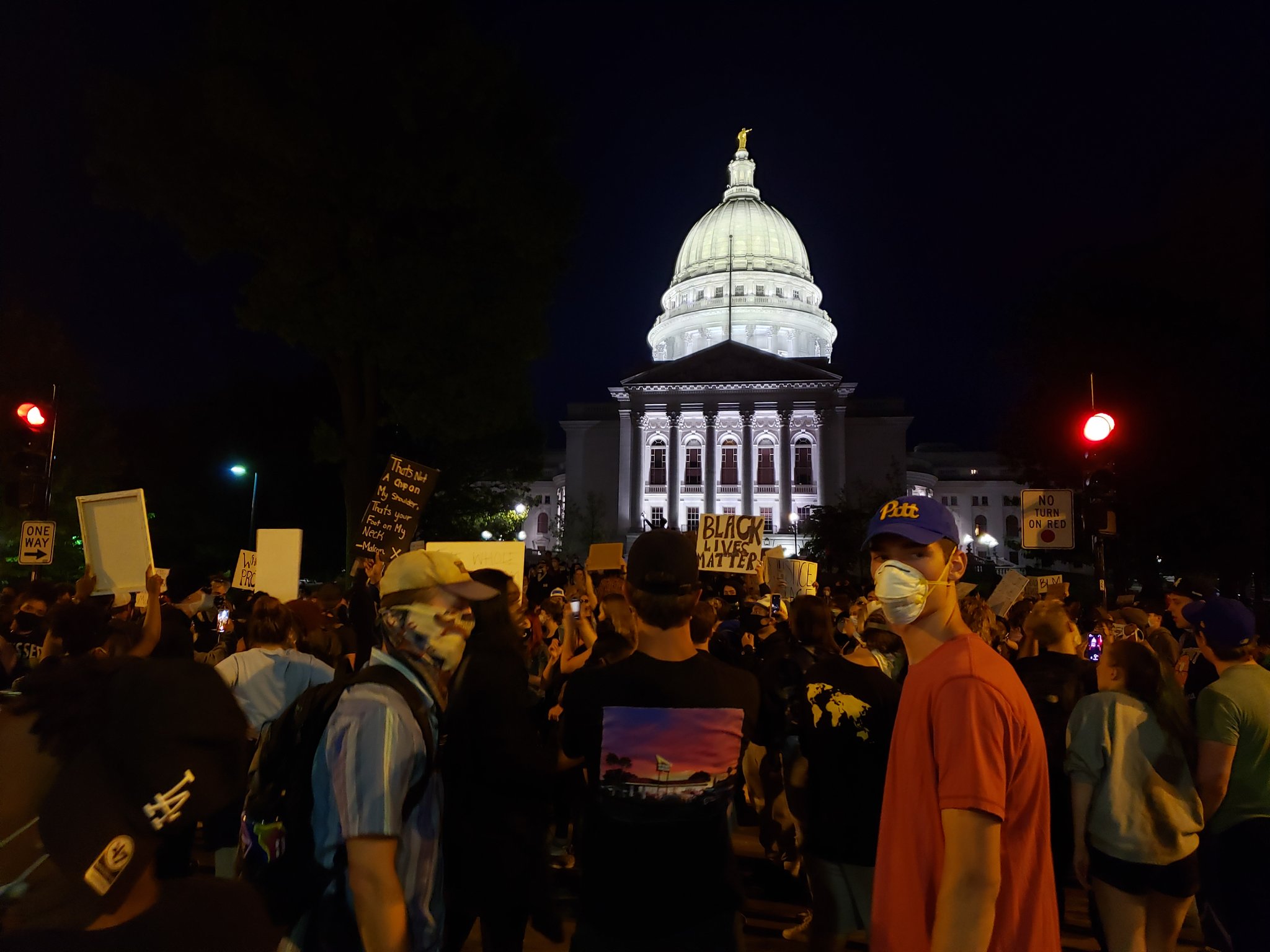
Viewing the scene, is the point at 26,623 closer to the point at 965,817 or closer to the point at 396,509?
the point at 396,509

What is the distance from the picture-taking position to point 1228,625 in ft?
13.2

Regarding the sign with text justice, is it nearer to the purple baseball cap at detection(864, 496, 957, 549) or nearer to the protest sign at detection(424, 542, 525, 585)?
the protest sign at detection(424, 542, 525, 585)

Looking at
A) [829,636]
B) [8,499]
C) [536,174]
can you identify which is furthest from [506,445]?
[829,636]

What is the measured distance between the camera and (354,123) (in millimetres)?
19125

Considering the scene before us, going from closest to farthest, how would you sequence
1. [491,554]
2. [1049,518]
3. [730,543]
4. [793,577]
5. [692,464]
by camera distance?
[491,554] < [1049,518] < [730,543] < [793,577] < [692,464]

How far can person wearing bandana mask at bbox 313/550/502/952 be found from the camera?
2186mm

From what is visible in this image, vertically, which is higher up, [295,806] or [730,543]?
[730,543]

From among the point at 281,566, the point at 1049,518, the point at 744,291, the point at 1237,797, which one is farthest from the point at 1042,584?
the point at 744,291

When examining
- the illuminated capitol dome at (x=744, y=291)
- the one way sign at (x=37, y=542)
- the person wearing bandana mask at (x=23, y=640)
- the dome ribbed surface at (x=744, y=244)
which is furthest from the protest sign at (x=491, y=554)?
the dome ribbed surface at (x=744, y=244)

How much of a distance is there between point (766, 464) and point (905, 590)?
2413 inches

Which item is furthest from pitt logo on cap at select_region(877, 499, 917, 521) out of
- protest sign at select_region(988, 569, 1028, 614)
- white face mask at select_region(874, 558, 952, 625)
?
protest sign at select_region(988, 569, 1028, 614)

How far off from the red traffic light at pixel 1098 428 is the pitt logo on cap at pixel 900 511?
26.9ft

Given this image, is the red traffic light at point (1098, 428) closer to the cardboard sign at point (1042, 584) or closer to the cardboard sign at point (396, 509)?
the cardboard sign at point (1042, 584)

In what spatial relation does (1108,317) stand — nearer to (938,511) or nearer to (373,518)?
(373,518)
